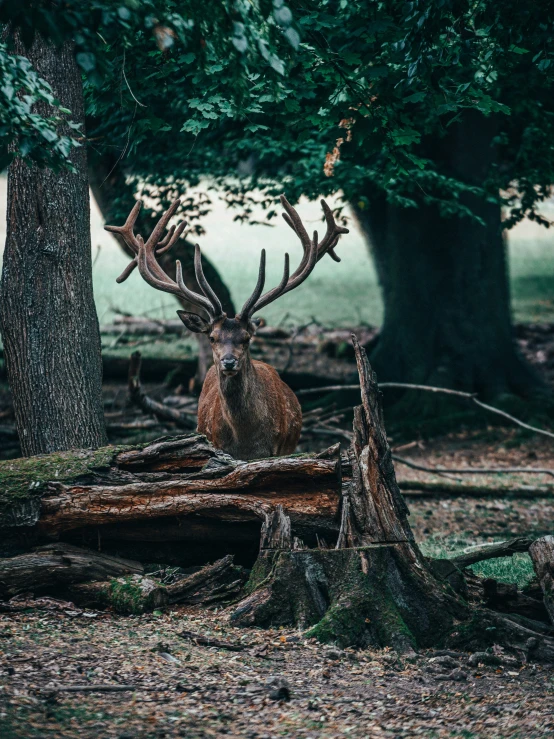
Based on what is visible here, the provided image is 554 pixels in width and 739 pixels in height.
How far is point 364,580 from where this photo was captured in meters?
5.34

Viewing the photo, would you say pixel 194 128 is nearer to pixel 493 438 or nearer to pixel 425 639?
pixel 425 639

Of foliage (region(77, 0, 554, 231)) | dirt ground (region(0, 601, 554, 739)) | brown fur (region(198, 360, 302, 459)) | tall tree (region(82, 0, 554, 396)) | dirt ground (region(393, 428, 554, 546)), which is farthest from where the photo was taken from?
dirt ground (region(393, 428, 554, 546))

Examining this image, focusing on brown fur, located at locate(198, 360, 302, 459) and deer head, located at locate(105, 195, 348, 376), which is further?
brown fur, located at locate(198, 360, 302, 459)

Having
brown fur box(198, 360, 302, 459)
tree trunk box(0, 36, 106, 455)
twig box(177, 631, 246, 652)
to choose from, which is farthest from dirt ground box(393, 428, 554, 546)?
twig box(177, 631, 246, 652)

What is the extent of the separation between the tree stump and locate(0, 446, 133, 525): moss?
4.26 ft

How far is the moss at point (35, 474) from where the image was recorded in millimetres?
5750

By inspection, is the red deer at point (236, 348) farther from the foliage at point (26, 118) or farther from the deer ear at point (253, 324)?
the foliage at point (26, 118)

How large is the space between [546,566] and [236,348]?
349cm

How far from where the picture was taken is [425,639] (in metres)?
5.24

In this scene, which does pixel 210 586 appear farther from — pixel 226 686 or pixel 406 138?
pixel 406 138

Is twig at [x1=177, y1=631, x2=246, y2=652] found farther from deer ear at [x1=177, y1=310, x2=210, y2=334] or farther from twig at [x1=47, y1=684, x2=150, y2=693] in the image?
deer ear at [x1=177, y1=310, x2=210, y2=334]

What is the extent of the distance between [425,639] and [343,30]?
501 cm

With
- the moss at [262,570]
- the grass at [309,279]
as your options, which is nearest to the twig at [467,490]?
the moss at [262,570]

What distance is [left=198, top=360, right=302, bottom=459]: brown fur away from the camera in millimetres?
8180
